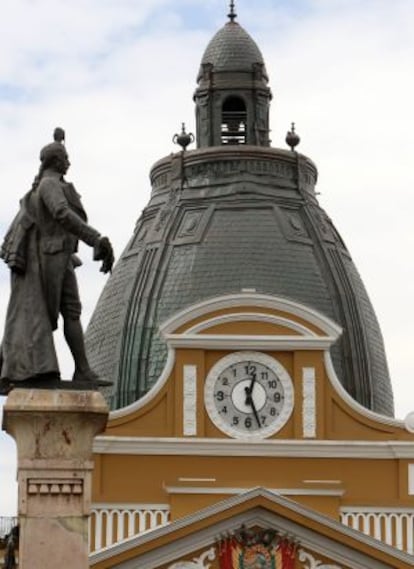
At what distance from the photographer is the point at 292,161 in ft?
244

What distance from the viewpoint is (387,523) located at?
6788 cm

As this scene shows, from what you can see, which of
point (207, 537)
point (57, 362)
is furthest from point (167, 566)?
point (57, 362)

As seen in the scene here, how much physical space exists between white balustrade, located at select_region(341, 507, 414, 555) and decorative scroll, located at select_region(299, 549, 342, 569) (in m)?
2.68

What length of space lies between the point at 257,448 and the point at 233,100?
12.0 metres

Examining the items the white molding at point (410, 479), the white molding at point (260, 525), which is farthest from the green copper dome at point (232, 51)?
the white molding at point (260, 525)

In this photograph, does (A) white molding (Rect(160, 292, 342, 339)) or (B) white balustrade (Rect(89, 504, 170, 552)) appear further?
(B) white balustrade (Rect(89, 504, 170, 552))

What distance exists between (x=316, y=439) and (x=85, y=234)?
42.6m

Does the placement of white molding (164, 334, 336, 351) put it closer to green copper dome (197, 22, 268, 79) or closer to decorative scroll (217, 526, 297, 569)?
decorative scroll (217, 526, 297, 569)

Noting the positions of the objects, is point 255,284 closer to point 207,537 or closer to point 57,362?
point 207,537

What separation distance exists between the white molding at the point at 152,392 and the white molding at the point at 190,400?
439 mm

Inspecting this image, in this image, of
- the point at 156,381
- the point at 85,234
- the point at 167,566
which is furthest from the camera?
the point at 156,381

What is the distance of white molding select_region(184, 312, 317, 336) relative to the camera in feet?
219

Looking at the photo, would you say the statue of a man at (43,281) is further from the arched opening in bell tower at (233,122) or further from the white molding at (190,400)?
the arched opening in bell tower at (233,122)

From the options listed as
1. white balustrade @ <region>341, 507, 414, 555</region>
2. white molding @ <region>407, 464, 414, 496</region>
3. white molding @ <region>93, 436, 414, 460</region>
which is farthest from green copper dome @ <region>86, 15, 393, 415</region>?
white balustrade @ <region>341, 507, 414, 555</region>
